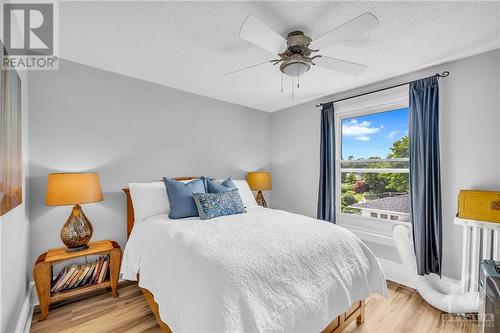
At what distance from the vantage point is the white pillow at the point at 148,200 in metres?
2.39

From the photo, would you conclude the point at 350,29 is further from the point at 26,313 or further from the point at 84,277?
the point at 26,313

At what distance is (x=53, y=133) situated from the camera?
7.52 ft

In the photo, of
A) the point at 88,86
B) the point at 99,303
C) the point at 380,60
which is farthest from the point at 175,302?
the point at 380,60

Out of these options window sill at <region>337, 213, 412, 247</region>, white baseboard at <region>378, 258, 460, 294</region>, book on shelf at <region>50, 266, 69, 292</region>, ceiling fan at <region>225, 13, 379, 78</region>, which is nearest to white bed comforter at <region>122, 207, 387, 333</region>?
book on shelf at <region>50, 266, 69, 292</region>

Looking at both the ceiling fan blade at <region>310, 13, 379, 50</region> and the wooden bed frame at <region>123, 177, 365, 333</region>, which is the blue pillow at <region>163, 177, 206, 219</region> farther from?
the ceiling fan blade at <region>310, 13, 379, 50</region>

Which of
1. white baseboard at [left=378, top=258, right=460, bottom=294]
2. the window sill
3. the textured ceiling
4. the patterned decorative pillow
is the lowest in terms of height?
white baseboard at [left=378, top=258, right=460, bottom=294]

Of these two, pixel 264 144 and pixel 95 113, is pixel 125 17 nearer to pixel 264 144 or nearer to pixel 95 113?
pixel 95 113

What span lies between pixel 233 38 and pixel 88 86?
1770mm

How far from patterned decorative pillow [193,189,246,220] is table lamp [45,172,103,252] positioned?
0.96 m

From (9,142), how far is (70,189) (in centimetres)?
70

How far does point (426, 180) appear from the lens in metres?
2.37

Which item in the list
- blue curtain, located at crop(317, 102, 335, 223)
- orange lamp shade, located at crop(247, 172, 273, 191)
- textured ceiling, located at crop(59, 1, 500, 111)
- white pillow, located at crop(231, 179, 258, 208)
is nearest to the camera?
textured ceiling, located at crop(59, 1, 500, 111)

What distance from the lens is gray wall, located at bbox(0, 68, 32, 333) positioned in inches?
52.7

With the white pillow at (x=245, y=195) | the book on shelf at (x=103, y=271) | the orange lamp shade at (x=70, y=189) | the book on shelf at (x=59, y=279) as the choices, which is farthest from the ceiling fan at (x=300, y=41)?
the book on shelf at (x=59, y=279)
